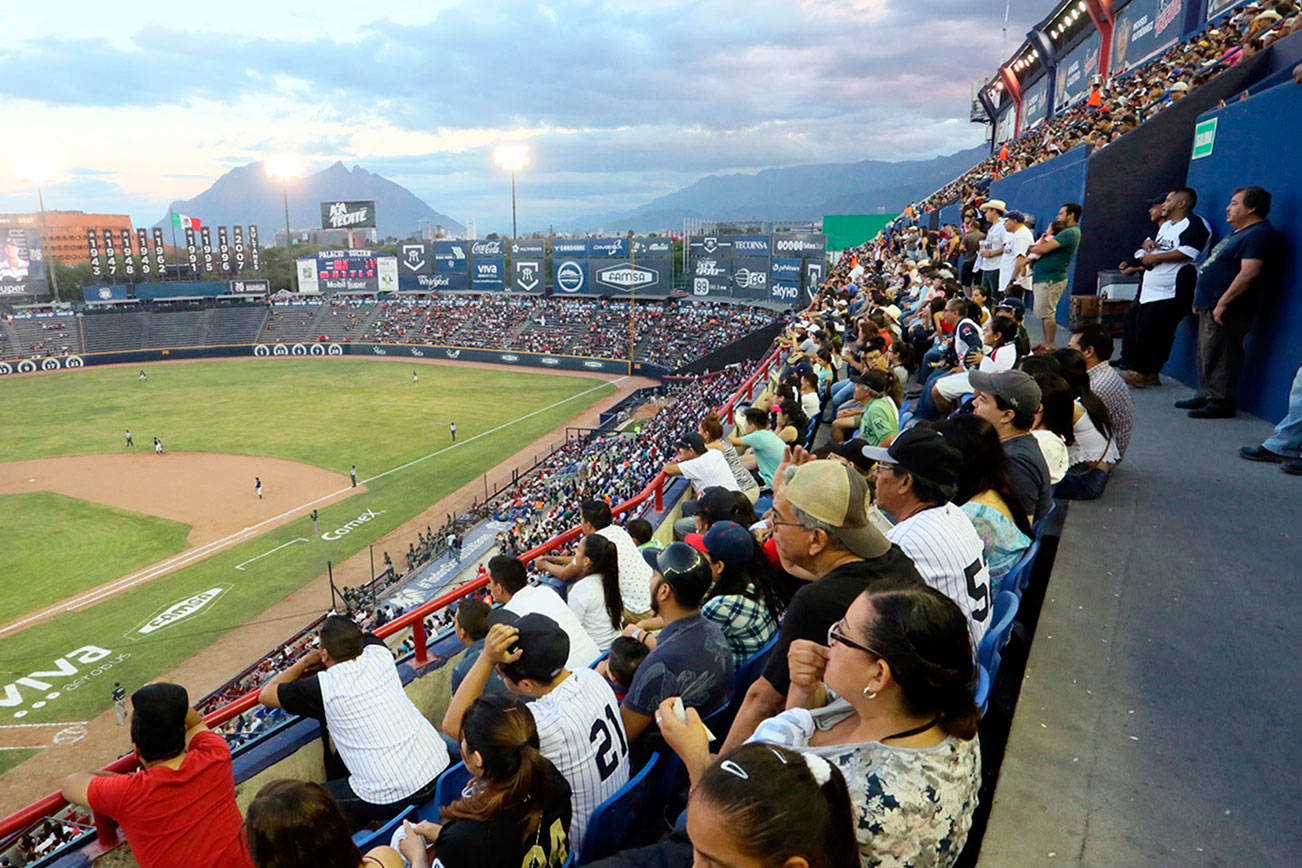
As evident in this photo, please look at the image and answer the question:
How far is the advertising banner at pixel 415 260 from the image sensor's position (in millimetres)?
65938

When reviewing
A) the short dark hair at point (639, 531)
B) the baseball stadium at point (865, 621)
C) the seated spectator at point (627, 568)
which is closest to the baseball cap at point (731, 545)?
the baseball stadium at point (865, 621)

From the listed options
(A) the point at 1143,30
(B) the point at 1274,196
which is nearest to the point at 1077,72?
(A) the point at 1143,30

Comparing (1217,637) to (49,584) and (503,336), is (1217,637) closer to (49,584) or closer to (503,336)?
(49,584)

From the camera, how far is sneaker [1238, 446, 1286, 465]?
234 inches

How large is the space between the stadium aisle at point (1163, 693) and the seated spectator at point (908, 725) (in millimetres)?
560

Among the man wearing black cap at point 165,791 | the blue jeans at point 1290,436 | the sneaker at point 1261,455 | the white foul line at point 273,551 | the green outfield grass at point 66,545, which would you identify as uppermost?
the blue jeans at point 1290,436

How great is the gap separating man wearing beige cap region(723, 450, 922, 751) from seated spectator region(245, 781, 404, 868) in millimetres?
1244

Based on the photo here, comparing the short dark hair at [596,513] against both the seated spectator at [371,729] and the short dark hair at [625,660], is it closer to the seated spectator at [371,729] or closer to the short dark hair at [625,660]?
the short dark hair at [625,660]

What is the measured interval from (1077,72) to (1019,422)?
33.9m

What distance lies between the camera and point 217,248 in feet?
224

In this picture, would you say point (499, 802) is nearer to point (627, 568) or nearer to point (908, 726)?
point (908, 726)

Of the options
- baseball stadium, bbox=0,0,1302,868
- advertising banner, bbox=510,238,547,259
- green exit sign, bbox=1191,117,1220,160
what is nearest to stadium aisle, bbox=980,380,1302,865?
baseball stadium, bbox=0,0,1302,868

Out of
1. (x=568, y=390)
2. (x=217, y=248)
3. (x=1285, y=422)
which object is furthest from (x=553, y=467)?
(x=217, y=248)

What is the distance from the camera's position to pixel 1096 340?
598 centimetres
